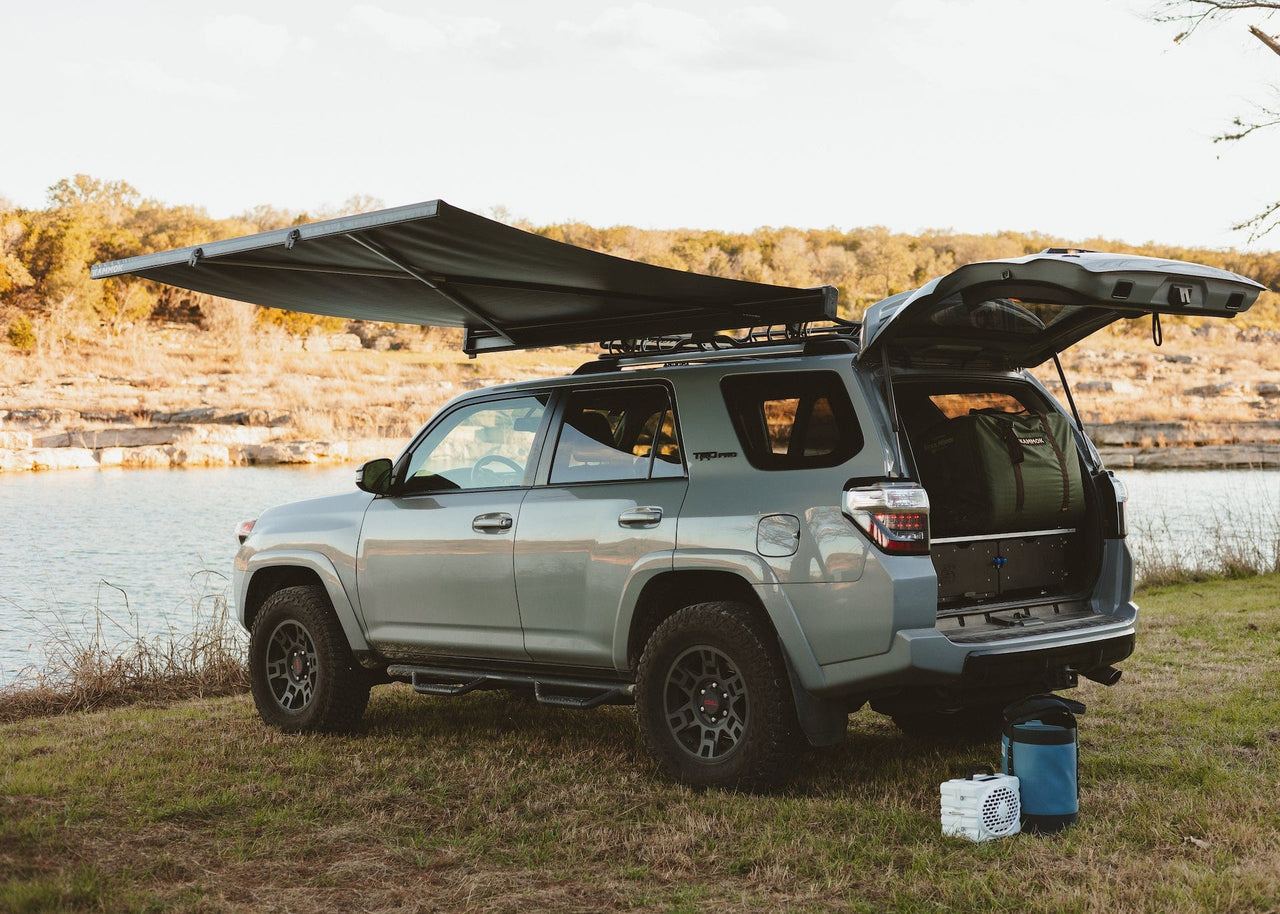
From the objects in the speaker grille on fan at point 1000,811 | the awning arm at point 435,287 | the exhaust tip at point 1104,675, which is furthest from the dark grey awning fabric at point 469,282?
the speaker grille on fan at point 1000,811

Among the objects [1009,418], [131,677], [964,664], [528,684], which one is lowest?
[131,677]

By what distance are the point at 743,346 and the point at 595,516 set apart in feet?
3.54

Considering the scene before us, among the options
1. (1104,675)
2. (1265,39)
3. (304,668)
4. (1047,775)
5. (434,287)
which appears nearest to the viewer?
(1047,775)

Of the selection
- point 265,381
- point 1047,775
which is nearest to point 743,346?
point 1047,775

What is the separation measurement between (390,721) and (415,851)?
8.68 feet

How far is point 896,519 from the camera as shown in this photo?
5098 millimetres

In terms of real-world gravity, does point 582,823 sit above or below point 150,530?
below

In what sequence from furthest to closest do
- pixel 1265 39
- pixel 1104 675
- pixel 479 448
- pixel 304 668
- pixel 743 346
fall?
pixel 1265 39 < pixel 304 668 < pixel 479 448 < pixel 743 346 < pixel 1104 675

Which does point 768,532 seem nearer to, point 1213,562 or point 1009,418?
point 1009,418

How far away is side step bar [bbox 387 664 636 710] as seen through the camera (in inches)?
237

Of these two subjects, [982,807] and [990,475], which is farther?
[990,475]

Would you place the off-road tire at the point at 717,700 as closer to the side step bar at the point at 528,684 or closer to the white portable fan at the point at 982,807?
the side step bar at the point at 528,684

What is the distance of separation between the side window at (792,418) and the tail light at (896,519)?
0.32 metres

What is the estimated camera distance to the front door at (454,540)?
638 cm
